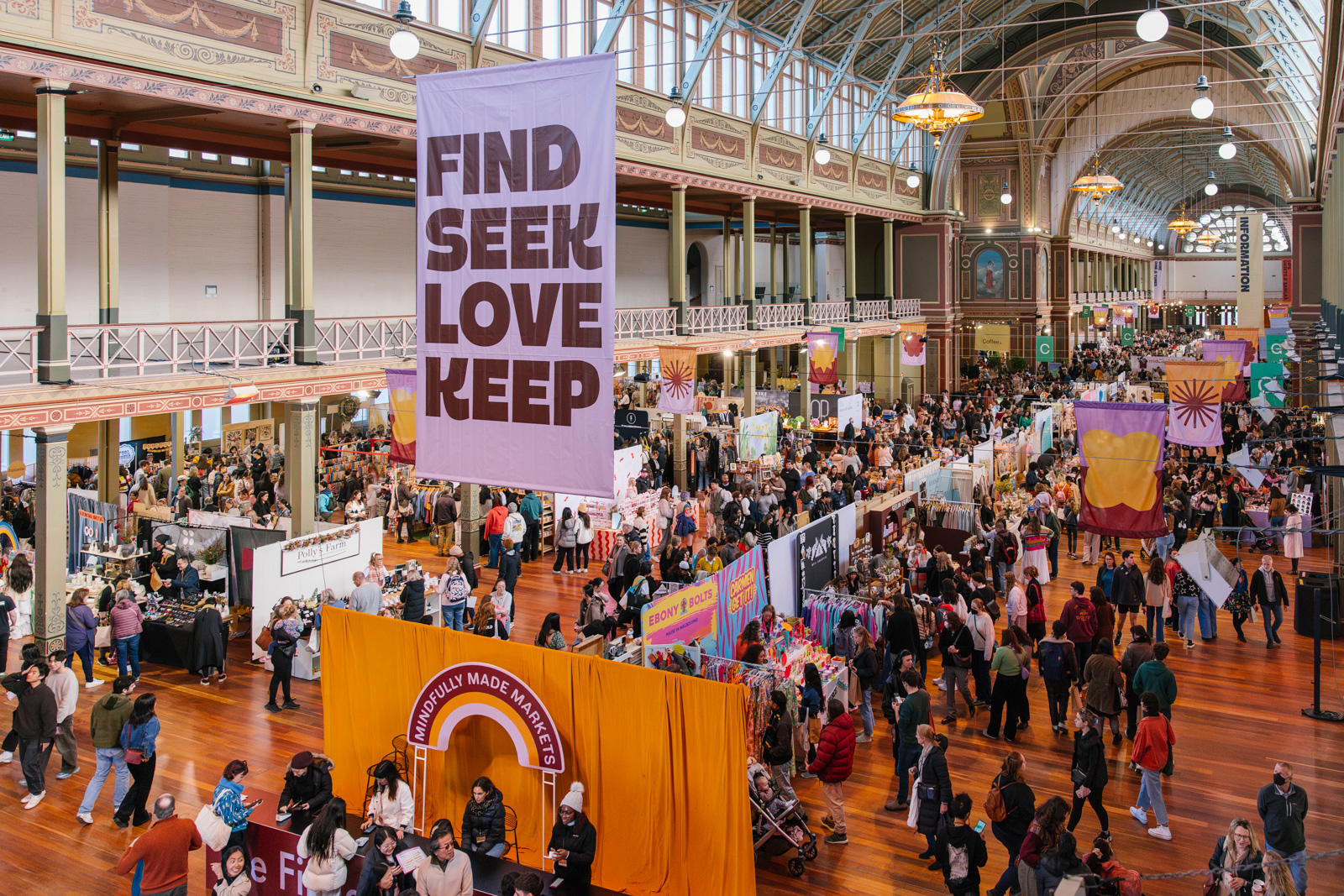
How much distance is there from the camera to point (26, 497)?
17031 millimetres

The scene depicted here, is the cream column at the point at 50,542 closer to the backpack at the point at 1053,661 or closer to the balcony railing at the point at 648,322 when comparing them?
the backpack at the point at 1053,661

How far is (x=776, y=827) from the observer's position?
778cm

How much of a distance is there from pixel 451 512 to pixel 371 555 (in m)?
3.81

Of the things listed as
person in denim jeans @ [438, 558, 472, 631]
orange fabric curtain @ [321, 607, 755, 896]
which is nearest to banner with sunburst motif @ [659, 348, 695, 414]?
person in denim jeans @ [438, 558, 472, 631]

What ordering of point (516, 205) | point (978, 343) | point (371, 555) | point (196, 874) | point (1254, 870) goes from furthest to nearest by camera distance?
point (978, 343) → point (371, 555) → point (196, 874) → point (1254, 870) → point (516, 205)

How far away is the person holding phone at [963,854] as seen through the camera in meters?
6.74

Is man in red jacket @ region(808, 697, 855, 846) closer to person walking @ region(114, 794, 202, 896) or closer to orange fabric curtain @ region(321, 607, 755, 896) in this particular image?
orange fabric curtain @ region(321, 607, 755, 896)

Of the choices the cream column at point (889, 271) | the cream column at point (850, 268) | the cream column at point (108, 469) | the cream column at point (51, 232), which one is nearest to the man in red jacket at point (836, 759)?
the cream column at point (51, 232)

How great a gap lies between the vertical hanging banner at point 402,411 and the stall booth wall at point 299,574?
1.17 m

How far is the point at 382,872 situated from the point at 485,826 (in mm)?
958

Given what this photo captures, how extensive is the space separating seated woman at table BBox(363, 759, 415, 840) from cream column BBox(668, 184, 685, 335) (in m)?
16.8

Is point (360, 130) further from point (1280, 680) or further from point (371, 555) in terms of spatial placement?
point (1280, 680)

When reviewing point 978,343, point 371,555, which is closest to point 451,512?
point 371,555

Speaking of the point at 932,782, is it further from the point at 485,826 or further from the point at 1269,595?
the point at 1269,595
